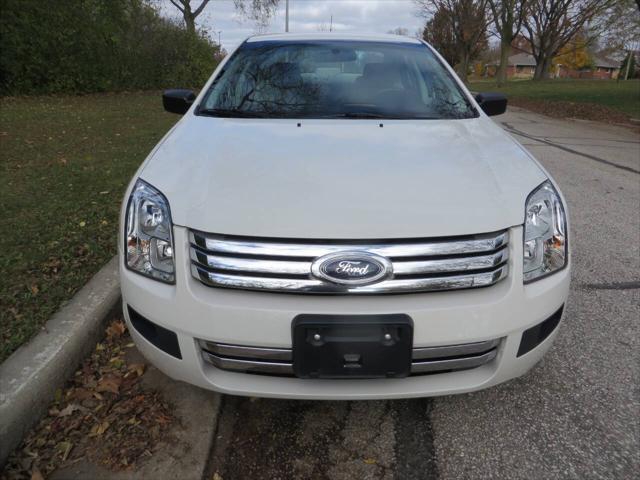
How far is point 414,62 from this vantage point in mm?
3090

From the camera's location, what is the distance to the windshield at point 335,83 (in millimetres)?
2625

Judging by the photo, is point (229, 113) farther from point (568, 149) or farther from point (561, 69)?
point (561, 69)

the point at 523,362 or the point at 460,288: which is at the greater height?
the point at 460,288

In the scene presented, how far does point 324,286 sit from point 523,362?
2.59ft

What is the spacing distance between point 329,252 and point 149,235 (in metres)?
0.67

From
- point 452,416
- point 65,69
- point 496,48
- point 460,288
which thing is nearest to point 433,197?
point 460,288

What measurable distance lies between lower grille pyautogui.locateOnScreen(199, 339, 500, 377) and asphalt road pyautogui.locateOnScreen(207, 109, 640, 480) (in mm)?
385

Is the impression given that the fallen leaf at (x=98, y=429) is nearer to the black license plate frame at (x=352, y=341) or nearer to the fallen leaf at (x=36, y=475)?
the fallen leaf at (x=36, y=475)

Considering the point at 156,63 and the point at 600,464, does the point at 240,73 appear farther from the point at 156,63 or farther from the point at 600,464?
the point at 156,63

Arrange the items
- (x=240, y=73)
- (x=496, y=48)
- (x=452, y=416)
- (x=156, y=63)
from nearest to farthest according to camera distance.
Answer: (x=452, y=416)
(x=240, y=73)
(x=156, y=63)
(x=496, y=48)

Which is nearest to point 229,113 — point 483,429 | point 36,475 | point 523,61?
point 36,475

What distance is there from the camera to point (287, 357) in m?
1.62

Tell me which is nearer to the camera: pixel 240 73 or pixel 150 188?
pixel 150 188

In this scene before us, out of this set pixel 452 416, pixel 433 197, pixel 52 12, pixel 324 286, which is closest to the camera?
pixel 324 286
